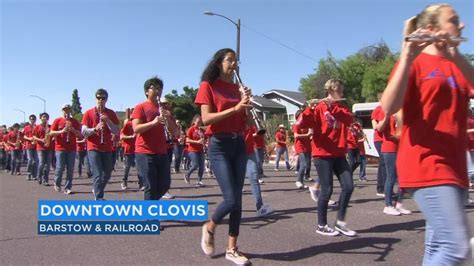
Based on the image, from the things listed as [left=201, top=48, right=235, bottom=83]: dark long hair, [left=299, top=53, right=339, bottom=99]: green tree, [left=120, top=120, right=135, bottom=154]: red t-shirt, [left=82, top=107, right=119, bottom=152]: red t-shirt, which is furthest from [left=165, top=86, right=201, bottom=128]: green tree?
[left=201, top=48, right=235, bottom=83]: dark long hair

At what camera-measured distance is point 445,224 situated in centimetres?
252

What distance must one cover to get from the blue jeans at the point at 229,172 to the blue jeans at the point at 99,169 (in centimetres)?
390

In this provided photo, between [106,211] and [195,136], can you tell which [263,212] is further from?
[195,136]

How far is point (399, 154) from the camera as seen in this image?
2826 millimetres

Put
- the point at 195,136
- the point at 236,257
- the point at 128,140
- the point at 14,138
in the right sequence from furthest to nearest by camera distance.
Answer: the point at 14,138 < the point at 195,136 < the point at 128,140 < the point at 236,257

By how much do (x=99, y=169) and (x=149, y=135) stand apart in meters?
2.17

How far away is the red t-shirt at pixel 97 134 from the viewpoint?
7992 mm

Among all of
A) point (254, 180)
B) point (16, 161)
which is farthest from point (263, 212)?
point (16, 161)

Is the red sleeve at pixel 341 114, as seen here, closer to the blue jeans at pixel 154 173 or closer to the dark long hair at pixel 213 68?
the dark long hair at pixel 213 68

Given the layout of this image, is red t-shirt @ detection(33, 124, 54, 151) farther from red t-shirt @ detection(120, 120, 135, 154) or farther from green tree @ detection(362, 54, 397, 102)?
green tree @ detection(362, 54, 397, 102)

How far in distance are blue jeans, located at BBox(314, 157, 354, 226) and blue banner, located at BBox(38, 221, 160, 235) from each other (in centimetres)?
206

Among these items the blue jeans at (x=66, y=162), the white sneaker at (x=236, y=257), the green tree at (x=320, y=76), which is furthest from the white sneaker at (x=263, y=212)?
the green tree at (x=320, y=76)

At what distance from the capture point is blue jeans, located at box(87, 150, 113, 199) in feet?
26.2

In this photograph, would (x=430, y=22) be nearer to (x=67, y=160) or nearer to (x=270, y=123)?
(x=67, y=160)
